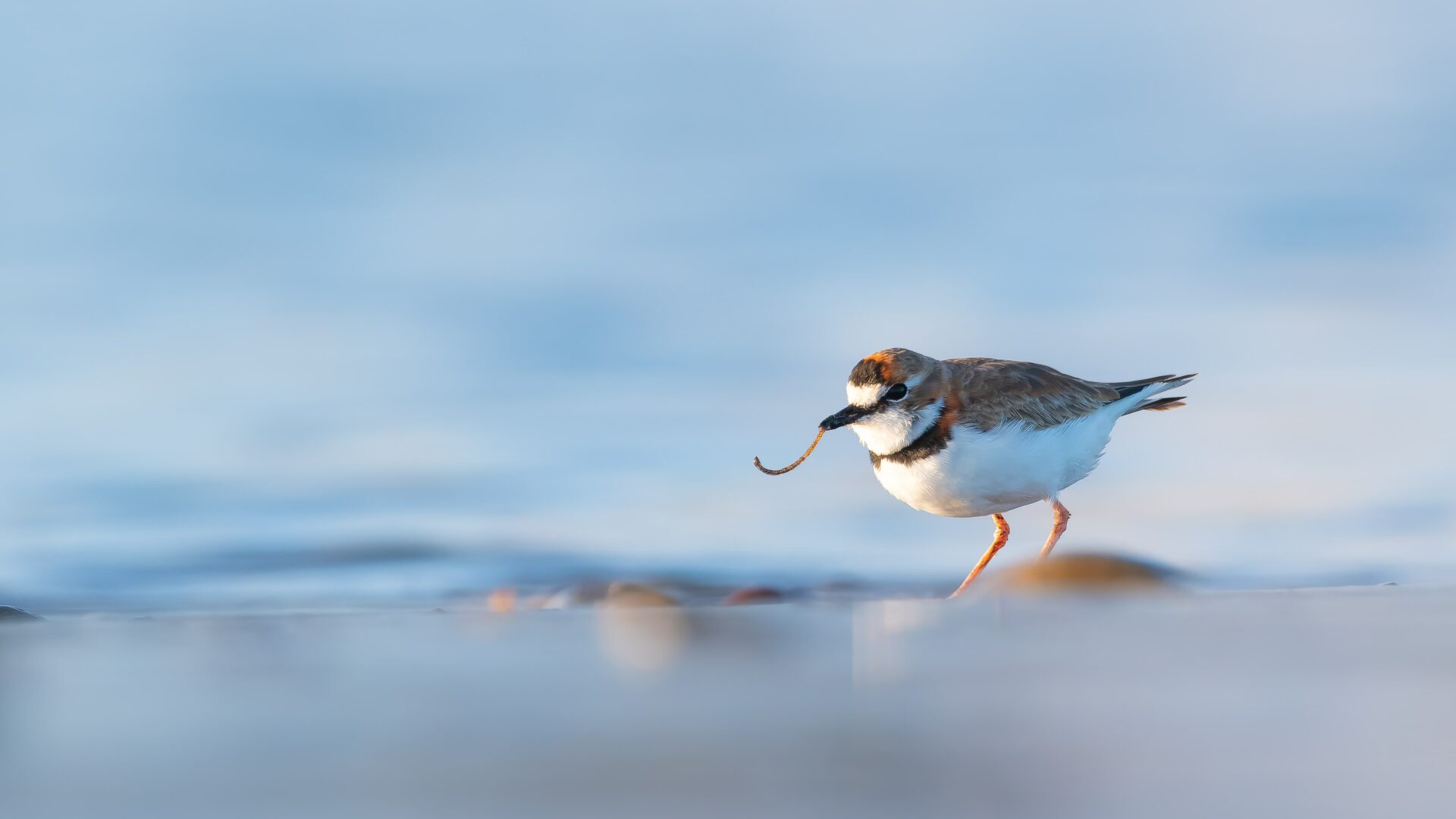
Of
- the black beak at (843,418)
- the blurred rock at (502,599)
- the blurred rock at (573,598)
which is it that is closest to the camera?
the black beak at (843,418)

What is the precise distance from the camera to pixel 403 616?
6.80 meters

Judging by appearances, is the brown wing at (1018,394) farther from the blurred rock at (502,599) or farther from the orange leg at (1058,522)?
the blurred rock at (502,599)

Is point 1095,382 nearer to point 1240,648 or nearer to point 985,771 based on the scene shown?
point 1240,648

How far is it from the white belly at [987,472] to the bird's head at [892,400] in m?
0.17

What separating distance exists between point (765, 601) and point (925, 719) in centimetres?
454

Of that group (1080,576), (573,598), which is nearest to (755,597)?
(573,598)

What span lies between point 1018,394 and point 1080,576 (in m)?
1.21

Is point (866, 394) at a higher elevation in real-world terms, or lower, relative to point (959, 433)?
higher

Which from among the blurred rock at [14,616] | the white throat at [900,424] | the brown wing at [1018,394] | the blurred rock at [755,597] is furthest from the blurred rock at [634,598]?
the blurred rock at [14,616]

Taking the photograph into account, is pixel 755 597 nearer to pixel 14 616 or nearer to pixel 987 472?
pixel 987 472

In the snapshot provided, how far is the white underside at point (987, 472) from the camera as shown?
7004 mm

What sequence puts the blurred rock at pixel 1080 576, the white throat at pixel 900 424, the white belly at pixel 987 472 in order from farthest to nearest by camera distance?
1. the blurred rock at pixel 1080 576
2. the white throat at pixel 900 424
3. the white belly at pixel 987 472

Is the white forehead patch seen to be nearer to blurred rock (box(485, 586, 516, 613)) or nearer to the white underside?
the white underside

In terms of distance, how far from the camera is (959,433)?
7.03 meters
